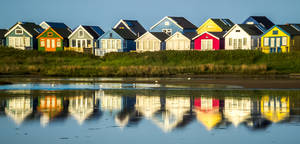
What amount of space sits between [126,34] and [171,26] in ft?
23.4

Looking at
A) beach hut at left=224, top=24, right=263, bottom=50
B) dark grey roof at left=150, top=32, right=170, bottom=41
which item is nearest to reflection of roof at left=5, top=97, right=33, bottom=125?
beach hut at left=224, top=24, right=263, bottom=50

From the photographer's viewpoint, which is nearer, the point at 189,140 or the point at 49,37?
the point at 189,140

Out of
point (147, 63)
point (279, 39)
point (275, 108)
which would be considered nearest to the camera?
point (275, 108)

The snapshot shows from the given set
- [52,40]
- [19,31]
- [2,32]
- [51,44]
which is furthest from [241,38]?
[2,32]

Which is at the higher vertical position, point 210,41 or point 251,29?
point 251,29

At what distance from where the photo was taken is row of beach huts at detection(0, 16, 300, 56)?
260ft

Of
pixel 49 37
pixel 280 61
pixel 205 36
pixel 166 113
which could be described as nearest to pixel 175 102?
pixel 166 113

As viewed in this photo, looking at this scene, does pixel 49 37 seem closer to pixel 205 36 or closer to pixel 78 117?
pixel 205 36

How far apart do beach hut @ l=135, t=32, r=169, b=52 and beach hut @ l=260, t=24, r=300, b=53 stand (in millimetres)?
15044

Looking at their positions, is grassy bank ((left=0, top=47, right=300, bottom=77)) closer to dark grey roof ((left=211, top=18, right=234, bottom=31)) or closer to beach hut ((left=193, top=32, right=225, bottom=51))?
beach hut ((left=193, top=32, right=225, bottom=51))

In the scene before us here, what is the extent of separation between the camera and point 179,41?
3378 inches

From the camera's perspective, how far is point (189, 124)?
24797mm

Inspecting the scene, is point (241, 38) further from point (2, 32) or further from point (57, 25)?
point (2, 32)

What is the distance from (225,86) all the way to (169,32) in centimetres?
4930
